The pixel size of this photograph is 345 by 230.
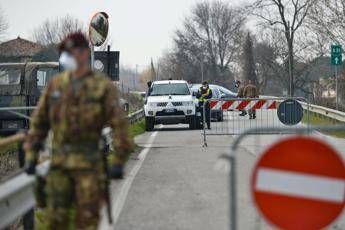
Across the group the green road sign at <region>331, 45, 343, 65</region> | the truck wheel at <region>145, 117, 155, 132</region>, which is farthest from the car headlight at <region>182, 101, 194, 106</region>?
the green road sign at <region>331, 45, 343, 65</region>

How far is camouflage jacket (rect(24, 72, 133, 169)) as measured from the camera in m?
5.63

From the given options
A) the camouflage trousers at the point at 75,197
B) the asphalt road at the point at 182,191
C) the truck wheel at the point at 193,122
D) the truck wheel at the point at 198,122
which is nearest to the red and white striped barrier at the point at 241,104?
the asphalt road at the point at 182,191

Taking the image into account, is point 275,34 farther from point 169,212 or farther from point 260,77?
point 169,212

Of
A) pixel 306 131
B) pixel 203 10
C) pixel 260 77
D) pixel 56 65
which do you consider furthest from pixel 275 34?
pixel 306 131

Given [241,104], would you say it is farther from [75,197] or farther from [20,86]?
[75,197]

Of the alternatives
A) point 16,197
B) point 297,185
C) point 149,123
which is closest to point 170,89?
point 149,123

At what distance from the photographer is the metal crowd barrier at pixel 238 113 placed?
2022 centimetres

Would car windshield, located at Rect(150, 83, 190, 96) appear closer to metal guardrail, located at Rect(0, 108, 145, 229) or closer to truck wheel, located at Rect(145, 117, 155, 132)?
truck wheel, located at Rect(145, 117, 155, 132)

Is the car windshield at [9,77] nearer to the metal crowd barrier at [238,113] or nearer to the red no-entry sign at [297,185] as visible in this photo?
the metal crowd barrier at [238,113]

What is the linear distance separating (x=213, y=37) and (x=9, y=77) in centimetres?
8424

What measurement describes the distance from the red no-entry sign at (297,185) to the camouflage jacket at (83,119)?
1107 millimetres

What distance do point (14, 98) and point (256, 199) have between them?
731 inches

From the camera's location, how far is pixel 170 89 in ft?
88.1

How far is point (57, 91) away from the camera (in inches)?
226
